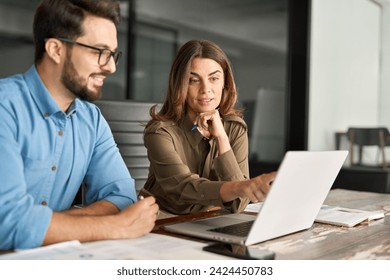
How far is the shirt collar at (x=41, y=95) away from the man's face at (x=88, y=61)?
0.06m

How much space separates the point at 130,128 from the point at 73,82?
856mm

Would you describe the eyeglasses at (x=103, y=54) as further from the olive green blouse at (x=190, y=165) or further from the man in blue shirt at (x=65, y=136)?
the olive green blouse at (x=190, y=165)

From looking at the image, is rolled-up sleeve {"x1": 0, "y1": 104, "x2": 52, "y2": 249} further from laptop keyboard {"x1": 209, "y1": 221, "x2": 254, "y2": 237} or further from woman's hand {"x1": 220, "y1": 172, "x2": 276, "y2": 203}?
woman's hand {"x1": 220, "y1": 172, "x2": 276, "y2": 203}

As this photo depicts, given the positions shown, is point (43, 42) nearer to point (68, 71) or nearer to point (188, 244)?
point (68, 71)

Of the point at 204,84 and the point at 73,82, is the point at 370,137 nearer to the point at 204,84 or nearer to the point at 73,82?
the point at 204,84

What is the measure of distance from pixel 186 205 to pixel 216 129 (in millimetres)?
309

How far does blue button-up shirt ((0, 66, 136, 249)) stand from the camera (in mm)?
1103

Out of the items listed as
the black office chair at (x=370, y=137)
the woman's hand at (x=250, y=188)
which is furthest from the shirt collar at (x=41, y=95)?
the black office chair at (x=370, y=137)

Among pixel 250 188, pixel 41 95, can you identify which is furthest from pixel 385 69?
pixel 41 95

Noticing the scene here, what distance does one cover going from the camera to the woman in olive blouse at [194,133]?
1.76m

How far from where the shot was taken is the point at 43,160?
137 cm

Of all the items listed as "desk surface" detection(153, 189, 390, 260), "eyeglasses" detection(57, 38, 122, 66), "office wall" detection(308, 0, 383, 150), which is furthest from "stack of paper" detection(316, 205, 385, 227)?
"office wall" detection(308, 0, 383, 150)

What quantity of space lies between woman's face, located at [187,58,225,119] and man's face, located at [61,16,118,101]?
52 centimetres
